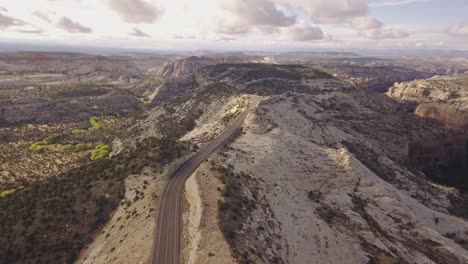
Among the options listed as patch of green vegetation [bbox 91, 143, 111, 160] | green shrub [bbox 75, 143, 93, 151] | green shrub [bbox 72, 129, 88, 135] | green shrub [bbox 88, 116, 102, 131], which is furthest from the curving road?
green shrub [bbox 88, 116, 102, 131]

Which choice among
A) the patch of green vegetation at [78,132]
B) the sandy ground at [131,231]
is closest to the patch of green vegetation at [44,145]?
the patch of green vegetation at [78,132]

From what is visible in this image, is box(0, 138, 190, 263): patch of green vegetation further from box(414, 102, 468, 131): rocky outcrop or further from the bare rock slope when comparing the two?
box(414, 102, 468, 131): rocky outcrop

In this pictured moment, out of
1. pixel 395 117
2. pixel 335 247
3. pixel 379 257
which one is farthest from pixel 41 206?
pixel 395 117

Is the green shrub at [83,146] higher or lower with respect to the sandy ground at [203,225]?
lower

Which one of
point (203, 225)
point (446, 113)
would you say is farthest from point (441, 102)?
point (203, 225)

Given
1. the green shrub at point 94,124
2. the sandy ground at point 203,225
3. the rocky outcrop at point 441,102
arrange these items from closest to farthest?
the sandy ground at point 203,225 < the green shrub at point 94,124 < the rocky outcrop at point 441,102

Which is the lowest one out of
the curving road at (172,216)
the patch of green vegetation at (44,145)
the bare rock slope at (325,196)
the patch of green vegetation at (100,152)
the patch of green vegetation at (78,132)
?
the patch of green vegetation at (78,132)

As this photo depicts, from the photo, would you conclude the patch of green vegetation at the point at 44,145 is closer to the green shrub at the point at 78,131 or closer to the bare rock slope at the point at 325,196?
the green shrub at the point at 78,131
